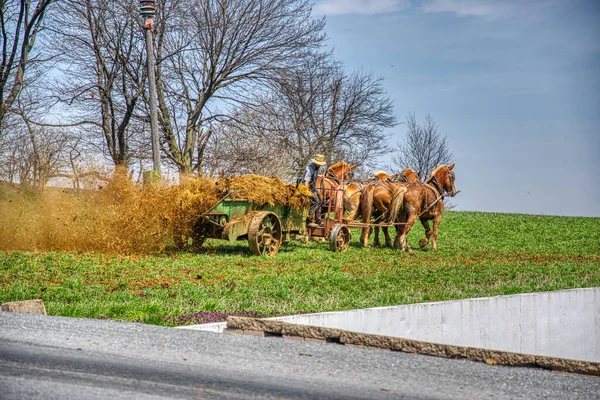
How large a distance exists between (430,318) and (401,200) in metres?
11.6

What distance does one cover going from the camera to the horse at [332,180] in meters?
21.7

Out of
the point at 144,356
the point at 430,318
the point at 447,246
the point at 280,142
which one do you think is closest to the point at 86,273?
the point at 430,318

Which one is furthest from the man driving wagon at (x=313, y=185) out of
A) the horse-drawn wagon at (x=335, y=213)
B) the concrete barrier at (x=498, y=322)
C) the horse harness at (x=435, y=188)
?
the concrete barrier at (x=498, y=322)

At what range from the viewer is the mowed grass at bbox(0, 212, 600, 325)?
11.3 m

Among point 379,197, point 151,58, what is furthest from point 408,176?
point 151,58

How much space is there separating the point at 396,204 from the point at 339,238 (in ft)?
8.89

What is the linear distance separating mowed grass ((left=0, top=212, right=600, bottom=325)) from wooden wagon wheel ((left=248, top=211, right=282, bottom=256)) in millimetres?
349

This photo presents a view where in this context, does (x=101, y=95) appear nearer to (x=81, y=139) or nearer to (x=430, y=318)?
(x=81, y=139)

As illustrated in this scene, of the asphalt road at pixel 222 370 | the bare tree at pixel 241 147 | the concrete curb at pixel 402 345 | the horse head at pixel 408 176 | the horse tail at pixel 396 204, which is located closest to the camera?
the asphalt road at pixel 222 370

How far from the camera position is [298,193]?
1989 centimetres

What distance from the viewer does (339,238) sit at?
70.7ft

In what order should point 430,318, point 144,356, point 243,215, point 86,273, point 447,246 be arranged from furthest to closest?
point 447,246, point 243,215, point 86,273, point 430,318, point 144,356

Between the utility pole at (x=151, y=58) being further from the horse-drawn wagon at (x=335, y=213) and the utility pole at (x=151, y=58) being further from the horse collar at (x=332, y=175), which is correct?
the horse collar at (x=332, y=175)

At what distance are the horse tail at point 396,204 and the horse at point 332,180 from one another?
5.32 ft
